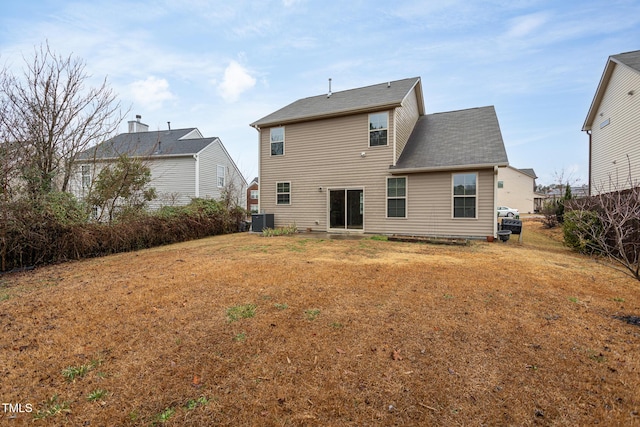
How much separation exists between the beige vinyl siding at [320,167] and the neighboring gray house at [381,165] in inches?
1.6

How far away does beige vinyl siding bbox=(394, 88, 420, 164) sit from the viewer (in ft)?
38.5

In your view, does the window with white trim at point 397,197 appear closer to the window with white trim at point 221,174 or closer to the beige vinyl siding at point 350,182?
the beige vinyl siding at point 350,182

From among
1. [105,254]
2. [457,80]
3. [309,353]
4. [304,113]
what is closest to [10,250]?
[105,254]

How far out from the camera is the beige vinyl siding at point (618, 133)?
1038 cm

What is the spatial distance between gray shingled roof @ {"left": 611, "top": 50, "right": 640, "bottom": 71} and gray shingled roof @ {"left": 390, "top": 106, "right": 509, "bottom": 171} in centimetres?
434

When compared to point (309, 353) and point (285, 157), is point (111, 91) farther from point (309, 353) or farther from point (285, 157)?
point (309, 353)

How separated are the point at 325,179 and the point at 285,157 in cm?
233

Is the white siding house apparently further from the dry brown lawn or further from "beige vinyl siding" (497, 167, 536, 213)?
the dry brown lawn

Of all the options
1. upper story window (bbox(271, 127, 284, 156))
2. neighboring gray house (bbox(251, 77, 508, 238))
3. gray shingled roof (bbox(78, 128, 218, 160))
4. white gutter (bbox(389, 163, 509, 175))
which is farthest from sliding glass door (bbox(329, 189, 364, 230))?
gray shingled roof (bbox(78, 128, 218, 160))

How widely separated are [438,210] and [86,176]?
1269cm

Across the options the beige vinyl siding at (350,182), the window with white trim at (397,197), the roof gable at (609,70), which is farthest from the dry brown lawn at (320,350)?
the roof gable at (609,70)

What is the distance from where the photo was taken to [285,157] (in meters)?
13.5

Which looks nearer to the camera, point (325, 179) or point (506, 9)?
point (506, 9)

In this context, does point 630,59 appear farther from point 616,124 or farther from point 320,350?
point 320,350
